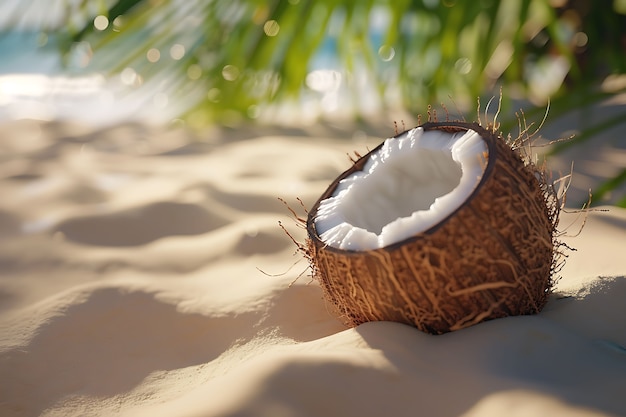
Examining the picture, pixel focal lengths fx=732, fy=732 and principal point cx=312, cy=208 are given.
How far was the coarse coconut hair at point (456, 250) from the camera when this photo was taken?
1.23 metres

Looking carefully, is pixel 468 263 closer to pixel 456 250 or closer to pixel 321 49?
pixel 456 250

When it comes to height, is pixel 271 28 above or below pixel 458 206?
above

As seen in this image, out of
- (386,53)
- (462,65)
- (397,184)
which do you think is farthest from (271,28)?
(397,184)

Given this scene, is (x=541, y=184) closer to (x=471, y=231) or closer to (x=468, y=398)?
(x=471, y=231)

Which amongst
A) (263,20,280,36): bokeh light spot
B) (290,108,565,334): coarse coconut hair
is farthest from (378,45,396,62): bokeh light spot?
(290,108,565,334): coarse coconut hair

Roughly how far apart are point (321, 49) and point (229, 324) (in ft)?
6.38

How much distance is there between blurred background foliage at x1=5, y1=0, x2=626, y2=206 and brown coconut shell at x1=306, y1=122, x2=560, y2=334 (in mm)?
1514

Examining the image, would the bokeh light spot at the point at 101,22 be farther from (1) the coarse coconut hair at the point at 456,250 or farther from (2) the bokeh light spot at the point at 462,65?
(1) the coarse coconut hair at the point at 456,250

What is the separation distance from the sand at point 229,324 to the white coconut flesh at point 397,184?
0.60 feet

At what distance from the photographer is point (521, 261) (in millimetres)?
1284

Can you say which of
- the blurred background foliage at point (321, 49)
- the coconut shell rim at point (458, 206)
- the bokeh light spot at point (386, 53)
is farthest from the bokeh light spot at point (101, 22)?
the coconut shell rim at point (458, 206)

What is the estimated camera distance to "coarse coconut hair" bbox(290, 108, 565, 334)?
4.05 feet

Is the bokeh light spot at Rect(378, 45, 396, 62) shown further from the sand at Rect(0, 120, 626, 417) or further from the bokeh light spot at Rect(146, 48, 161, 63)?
the bokeh light spot at Rect(146, 48, 161, 63)

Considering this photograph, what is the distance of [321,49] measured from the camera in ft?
10.7
